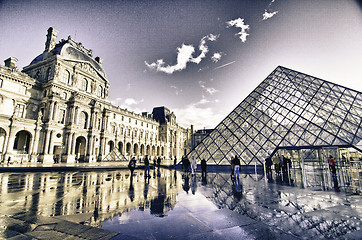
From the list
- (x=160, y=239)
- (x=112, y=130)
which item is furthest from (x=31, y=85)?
(x=160, y=239)

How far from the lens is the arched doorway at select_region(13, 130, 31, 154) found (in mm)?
23647

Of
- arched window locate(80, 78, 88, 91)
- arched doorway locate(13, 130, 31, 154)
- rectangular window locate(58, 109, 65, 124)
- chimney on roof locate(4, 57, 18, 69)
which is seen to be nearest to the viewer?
Result: arched doorway locate(13, 130, 31, 154)

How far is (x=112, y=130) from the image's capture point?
38.2 m

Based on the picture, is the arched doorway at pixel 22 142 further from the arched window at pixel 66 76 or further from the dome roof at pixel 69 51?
the dome roof at pixel 69 51

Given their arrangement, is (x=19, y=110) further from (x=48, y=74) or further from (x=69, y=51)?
(x=69, y=51)

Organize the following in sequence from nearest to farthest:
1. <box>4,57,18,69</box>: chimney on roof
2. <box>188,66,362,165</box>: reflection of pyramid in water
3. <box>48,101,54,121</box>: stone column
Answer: <box>188,66,362,165</box>: reflection of pyramid in water < <box>48,101,54,121</box>: stone column < <box>4,57,18,69</box>: chimney on roof

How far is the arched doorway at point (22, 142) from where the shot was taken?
23.6 meters

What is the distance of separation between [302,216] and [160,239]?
295 centimetres

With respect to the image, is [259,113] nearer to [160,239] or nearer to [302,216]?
[302,216]

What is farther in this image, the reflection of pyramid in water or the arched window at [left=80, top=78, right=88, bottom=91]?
the arched window at [left=80, top=78, right=88, bottom=91]

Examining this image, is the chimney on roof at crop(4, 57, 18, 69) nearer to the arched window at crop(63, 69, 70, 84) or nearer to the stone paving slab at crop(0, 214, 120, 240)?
the arched window at crop(63, 69, 70, 84)

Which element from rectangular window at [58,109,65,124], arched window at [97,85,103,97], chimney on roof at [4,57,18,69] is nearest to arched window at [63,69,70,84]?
rectangular window at [58,109,65,124]

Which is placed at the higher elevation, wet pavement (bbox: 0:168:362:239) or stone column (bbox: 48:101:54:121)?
stone column (bbox: 48:101:54:121)

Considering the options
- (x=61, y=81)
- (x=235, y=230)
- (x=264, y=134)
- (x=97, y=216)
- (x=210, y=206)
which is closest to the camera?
(x=235, y=230)
